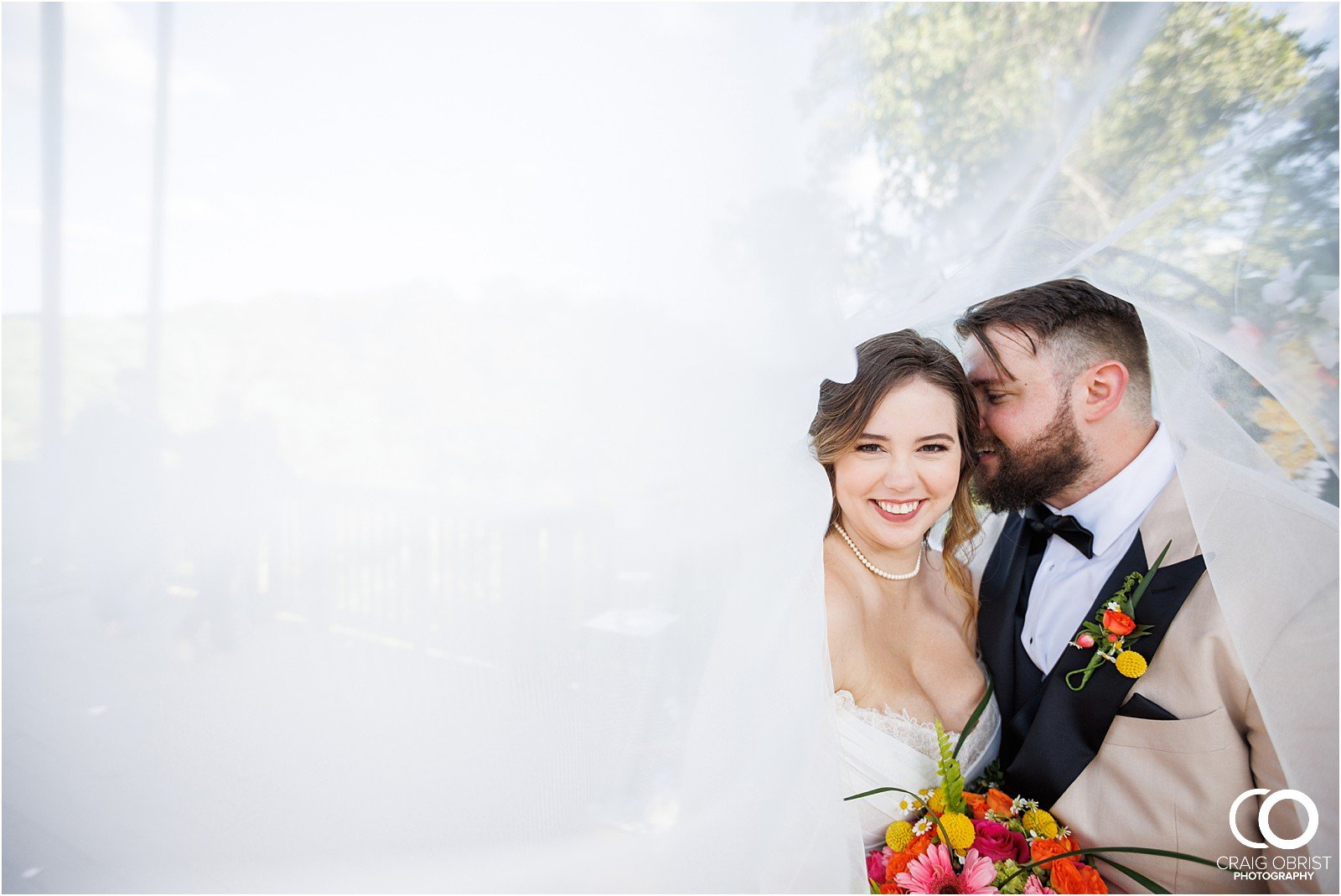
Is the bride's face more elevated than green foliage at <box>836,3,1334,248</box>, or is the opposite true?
green foliage at <box>836,3,1334,248</box>

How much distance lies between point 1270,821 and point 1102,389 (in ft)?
3.51

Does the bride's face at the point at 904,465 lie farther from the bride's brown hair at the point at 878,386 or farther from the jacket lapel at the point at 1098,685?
the jacket lapel at the point at 1098,685

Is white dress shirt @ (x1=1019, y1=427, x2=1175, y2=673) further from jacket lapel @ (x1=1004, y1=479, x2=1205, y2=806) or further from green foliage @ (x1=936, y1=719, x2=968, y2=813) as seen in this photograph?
green foliage @ (x1=936, y1=719, x2=968, y2=813)

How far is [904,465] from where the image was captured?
1822 mm

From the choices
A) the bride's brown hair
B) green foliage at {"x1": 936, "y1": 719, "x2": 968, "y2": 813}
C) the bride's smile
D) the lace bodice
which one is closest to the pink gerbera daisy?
green foliage at {"x1": 936, "y1": 719, "x2": 968, "y2": 813}

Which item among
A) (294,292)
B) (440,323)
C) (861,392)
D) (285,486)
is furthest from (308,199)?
(861,392)

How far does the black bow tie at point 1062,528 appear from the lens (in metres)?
1.91

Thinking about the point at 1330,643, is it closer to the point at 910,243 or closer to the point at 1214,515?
the point at 1214,515

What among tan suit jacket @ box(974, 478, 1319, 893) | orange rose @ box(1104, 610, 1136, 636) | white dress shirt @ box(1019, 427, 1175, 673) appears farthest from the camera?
white dress shirt @ box(1019, 427, 1175, 673)

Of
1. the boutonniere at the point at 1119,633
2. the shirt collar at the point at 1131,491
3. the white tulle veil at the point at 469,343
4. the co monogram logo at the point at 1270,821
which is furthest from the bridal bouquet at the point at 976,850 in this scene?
the shirt collar at the point at 1131,491

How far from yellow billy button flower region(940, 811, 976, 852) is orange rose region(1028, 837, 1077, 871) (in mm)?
133

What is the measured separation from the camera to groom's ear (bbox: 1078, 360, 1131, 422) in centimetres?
189

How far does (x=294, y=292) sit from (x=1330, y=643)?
2.15m

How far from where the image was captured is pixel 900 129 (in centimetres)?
131
